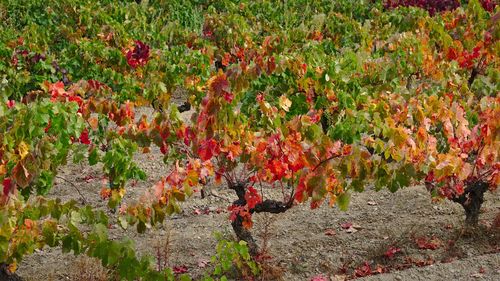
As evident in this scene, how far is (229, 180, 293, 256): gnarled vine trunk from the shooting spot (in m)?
5.20

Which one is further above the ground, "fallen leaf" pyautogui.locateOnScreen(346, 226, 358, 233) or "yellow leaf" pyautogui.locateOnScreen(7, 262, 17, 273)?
"yellow leaf" pyautogui.locateOnScreen(7, 262, 17, 273)

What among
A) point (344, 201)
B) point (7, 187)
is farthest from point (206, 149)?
point (7, 187)

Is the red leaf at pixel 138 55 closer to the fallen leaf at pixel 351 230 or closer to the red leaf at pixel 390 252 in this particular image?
the fallen leaf at pixel 351 230

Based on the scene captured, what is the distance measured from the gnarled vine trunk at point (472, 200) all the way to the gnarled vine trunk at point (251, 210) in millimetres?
1272

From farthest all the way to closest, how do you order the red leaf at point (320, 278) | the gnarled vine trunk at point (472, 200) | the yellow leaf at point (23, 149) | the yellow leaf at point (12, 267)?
the gnarled vine trunk at point (472, 200) → the red leaf at point (320, 278) → the yellow leaf at point (12, 267) → the yellow leaf at point (23, 149)

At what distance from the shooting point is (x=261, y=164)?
461 centimetres

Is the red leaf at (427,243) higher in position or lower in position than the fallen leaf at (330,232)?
higher

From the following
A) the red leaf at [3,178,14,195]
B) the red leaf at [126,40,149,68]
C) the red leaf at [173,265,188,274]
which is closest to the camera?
the red leaf at [3,178,14,195]

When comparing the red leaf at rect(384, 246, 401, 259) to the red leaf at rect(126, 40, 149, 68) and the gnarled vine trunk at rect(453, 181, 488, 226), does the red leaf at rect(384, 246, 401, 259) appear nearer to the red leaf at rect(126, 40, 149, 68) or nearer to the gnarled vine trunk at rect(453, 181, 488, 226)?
the gnarled vine trunk at rect(453, 181, 488, 226)

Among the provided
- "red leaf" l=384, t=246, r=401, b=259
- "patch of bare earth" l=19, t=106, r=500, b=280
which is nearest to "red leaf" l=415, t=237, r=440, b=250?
"patch of bare earth" l=19, t=106, r=500, b=280

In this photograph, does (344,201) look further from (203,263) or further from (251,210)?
(203,263)

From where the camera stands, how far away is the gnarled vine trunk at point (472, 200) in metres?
5.46

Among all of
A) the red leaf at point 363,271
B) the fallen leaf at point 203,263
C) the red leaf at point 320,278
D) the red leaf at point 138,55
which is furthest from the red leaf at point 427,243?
the red leaf at point 138,55

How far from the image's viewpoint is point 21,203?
3.64m
